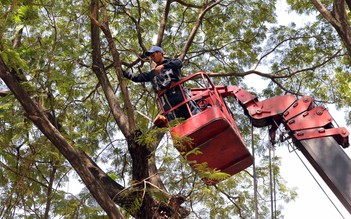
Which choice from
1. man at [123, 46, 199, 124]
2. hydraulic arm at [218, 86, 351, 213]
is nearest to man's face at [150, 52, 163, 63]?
man at [123, 46, 199, 124]

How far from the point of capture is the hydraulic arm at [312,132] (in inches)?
212

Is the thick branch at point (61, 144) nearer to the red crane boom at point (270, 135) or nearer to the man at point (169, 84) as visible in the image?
the red crane boom at point (270, 135)

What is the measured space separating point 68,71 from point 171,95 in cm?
166

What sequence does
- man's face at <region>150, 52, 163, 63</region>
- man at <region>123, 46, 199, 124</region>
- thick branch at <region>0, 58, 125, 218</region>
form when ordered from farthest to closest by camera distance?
man's face at <region>150, 52, 163, 63</region> < man at <region>123, 46, 199, 124</region> < thick branch at <region>0, 58, 125, 218</region>

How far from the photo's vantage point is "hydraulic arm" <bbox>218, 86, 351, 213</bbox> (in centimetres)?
539

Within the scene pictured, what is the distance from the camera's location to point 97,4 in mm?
6848

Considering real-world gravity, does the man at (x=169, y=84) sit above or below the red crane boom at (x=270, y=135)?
above

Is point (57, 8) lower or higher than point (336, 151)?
higher

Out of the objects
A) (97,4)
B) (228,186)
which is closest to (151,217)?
(97,4)

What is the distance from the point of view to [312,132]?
18.9ft

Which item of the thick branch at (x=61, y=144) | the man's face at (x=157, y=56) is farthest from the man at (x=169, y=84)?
the thick branch at (x=61, y=144)

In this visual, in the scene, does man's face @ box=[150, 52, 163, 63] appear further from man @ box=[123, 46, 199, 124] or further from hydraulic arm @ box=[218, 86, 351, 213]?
hydraulic arm @ box=[218, 86, 351, 213]

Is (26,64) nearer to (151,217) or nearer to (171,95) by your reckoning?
(171,95)

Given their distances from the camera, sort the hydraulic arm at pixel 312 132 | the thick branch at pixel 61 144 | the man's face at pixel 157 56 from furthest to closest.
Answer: the man's face at pixel 157 56, the hydraulic arm at pixel 312 132, the thick branch at pixel 61 144
